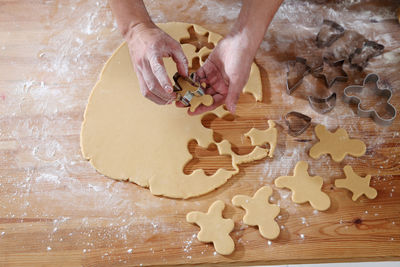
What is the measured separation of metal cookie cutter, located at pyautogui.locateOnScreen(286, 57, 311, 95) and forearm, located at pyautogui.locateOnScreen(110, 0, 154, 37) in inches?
22.0

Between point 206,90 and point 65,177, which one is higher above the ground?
point 206,90

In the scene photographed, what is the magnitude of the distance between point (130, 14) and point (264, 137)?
0.65 meters

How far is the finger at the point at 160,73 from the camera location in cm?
112

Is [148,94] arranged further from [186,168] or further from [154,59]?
[186,168]

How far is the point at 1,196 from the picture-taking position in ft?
4.13

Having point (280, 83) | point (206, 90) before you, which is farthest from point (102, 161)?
point (280, 83)

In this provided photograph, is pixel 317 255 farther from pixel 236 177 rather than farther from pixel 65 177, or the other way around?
pixel 65 177

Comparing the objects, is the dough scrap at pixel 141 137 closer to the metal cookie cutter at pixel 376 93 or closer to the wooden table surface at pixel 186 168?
the wooden table surface at pixel 186 168

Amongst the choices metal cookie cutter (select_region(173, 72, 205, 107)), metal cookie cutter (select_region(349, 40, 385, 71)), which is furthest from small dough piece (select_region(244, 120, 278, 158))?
metal cookie cutter (select_region(349, 40, 385, 71))

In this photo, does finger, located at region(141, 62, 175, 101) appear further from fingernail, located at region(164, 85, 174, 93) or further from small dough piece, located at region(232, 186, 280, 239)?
small dough piece, located at region(232, 186, 280, 239)

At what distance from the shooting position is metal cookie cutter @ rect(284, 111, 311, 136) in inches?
51.4

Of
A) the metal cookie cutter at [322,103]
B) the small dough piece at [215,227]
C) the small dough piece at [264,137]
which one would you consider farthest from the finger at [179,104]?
the metal cookie cutter at [322,103]

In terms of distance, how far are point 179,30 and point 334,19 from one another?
2.15 feet

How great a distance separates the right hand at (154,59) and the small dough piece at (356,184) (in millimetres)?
639
